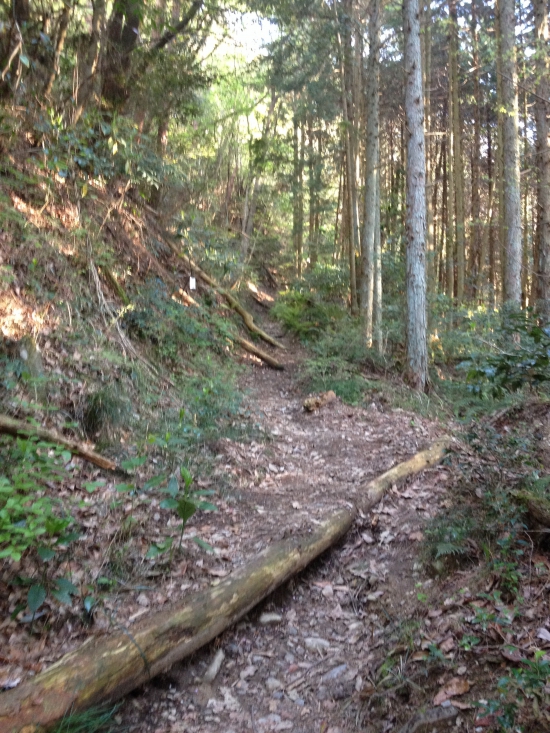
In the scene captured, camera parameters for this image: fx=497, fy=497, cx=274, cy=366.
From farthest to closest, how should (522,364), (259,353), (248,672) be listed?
(259,353), (522,364), (248,672)

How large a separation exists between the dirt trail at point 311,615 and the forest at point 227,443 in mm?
21

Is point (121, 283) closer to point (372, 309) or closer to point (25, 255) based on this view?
point (25, 255)

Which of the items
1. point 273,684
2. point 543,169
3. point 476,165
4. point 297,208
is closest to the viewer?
point 273,684

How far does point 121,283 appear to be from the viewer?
8.96 meters

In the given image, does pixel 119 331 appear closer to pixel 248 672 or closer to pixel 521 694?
pixel 248 672

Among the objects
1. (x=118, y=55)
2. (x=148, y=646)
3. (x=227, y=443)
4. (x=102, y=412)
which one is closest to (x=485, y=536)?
(x=148, y=646)

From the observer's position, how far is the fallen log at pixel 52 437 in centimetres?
424

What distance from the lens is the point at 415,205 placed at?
9.89 metres

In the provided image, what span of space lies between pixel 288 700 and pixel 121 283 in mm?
7413

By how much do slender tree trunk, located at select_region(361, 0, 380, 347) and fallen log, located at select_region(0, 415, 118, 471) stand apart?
9.26 meters

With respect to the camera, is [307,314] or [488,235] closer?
[307,314]

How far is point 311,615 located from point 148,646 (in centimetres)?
138

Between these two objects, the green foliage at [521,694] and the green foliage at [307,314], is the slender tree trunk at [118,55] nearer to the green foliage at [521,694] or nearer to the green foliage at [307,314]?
the green foliage at [307,314]

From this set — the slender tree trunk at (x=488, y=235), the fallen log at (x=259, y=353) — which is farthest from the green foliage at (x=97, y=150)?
the slender tree trunk at (x=488, y=235)
